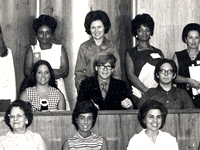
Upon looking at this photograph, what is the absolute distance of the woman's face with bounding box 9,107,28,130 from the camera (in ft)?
15.2

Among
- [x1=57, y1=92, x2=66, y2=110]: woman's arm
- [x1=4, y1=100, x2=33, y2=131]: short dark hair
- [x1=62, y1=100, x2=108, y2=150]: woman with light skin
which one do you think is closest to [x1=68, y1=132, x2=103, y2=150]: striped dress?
[x1=62, y1=100, x2=108, y2=150]: woman with light skin

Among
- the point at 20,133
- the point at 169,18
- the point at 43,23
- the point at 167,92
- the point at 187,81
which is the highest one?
the point at 169,18

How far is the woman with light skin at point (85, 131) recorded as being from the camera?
476cm

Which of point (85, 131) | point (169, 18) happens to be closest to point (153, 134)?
point (85, 131)

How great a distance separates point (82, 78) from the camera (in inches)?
218

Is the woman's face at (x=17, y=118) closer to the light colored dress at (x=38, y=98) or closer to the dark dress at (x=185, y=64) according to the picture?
the light colored dress at (x=38, y=98)

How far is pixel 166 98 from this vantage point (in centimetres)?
523

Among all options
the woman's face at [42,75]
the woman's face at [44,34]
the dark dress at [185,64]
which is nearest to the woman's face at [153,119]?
the dark dress at [185,64]

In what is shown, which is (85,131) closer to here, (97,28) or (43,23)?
(97,28)

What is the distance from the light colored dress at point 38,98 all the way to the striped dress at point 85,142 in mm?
622

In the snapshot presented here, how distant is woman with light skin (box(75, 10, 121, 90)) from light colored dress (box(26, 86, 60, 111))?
0.29 meters

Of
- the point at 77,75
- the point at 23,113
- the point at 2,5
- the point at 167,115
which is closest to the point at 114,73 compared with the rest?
the point at 77,75

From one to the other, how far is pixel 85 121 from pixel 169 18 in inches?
103

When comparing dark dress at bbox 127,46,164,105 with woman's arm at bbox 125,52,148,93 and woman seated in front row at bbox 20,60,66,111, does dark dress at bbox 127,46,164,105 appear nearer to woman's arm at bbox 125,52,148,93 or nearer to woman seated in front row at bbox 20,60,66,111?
woman's arm at bbox 125,52,148,93
